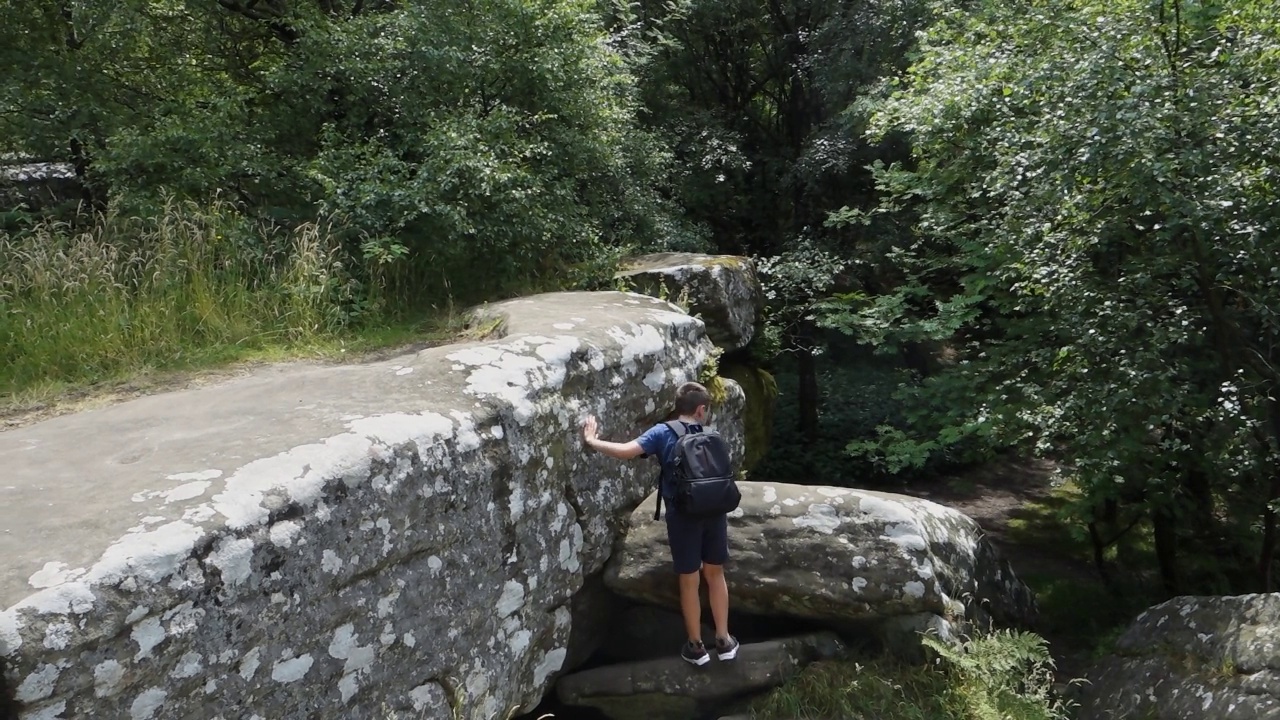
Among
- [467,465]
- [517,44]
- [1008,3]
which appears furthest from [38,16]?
[1008,3]

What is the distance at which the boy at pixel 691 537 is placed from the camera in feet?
16.3

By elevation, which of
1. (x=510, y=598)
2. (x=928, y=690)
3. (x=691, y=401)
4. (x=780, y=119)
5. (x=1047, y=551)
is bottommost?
(x=1047, y=551)

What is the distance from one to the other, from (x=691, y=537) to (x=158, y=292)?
12.9 feet

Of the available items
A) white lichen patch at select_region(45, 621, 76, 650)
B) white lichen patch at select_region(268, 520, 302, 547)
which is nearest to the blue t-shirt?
white lichen patch at select_region(268, 520, 302, 547)

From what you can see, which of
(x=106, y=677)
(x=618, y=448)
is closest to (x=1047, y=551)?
→ (x=618, y=448)

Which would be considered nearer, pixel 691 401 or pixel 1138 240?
pixel 691 401

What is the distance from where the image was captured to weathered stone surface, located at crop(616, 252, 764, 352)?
26.4 ft

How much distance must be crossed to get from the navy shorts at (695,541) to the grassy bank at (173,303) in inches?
97.0

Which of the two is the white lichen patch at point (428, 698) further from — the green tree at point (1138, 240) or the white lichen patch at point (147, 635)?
the green tree at point (1138, 240)

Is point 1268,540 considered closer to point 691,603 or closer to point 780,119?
point 691,603

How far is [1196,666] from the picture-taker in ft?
17.7

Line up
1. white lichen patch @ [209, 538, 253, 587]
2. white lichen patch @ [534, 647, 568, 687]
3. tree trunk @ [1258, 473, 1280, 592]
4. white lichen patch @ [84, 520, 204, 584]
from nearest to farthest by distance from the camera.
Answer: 1. white lichen patch @ [84, 520, 204, 584]
2. white lichen patch @ [209, 538, 253, 587]
3. white lichen patch @ [534, 647, 568, 687]
4. tree trunk @ [1258, 473, 1280, 592]

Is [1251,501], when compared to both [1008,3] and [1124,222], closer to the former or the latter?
[1124,222]

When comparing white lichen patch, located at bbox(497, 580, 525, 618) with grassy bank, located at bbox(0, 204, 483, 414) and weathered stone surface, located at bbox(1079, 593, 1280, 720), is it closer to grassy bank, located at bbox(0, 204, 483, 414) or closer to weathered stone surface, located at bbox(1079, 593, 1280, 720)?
grassy bank, located at bbox(0, 204, 483, 414)
